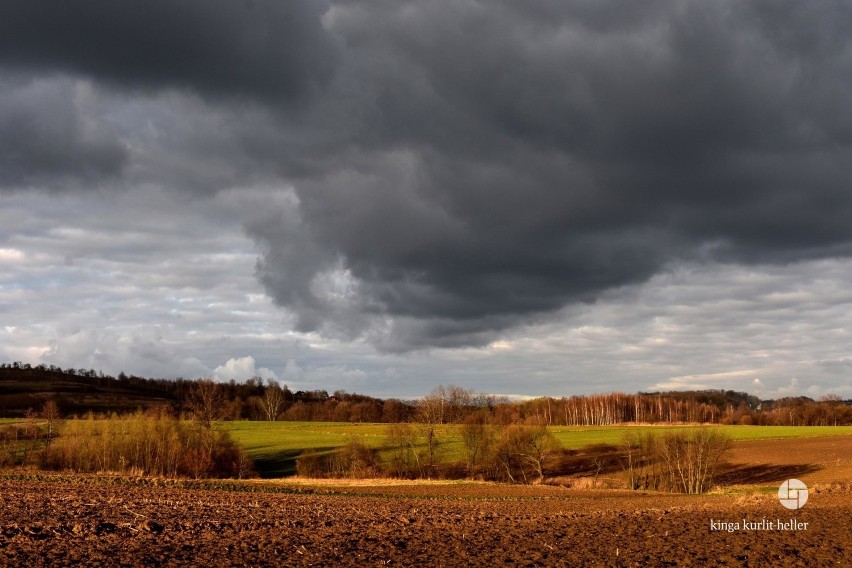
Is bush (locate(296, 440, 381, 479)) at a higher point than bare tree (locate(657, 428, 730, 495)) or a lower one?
lower

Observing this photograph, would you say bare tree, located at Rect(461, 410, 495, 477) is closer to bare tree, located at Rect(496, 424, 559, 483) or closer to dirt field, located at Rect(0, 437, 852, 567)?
bare tree, located at Rect(496, 424, 559, 483)

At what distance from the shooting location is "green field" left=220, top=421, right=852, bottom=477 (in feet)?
342

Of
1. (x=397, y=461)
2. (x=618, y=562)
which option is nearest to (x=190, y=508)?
(x=618, y=562)

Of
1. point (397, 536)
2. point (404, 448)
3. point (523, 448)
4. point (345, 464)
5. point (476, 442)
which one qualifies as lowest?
point (345, 464)

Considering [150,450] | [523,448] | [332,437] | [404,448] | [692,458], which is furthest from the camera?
[332,437]

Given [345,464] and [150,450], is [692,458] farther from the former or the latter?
[150,450]

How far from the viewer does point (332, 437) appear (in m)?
127

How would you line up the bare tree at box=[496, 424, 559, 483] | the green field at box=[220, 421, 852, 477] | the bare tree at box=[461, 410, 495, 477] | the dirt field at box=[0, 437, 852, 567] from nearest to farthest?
the dirt field at box=[0, 437, 852, 567] < the bare tree at box=[496, 424, 559, 483] < the bare tree at box=[461, 410, 495, 477] < the green field at box=[220, 421, 852, 477]

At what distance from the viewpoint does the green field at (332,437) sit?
4099 inches

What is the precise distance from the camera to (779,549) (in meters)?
22.0

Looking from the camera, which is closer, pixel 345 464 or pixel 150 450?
pixel 150 450

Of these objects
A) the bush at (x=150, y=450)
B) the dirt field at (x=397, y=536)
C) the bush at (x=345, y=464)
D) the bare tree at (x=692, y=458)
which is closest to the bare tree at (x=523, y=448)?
the bare tree at (x=692, y=458)

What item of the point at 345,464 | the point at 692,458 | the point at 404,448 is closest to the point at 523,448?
the point at 404,448

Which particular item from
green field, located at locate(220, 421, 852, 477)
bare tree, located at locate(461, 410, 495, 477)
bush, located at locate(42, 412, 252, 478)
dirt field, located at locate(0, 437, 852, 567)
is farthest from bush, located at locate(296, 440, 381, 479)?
dirt field, located at locate(0, 437, 852, 567)
